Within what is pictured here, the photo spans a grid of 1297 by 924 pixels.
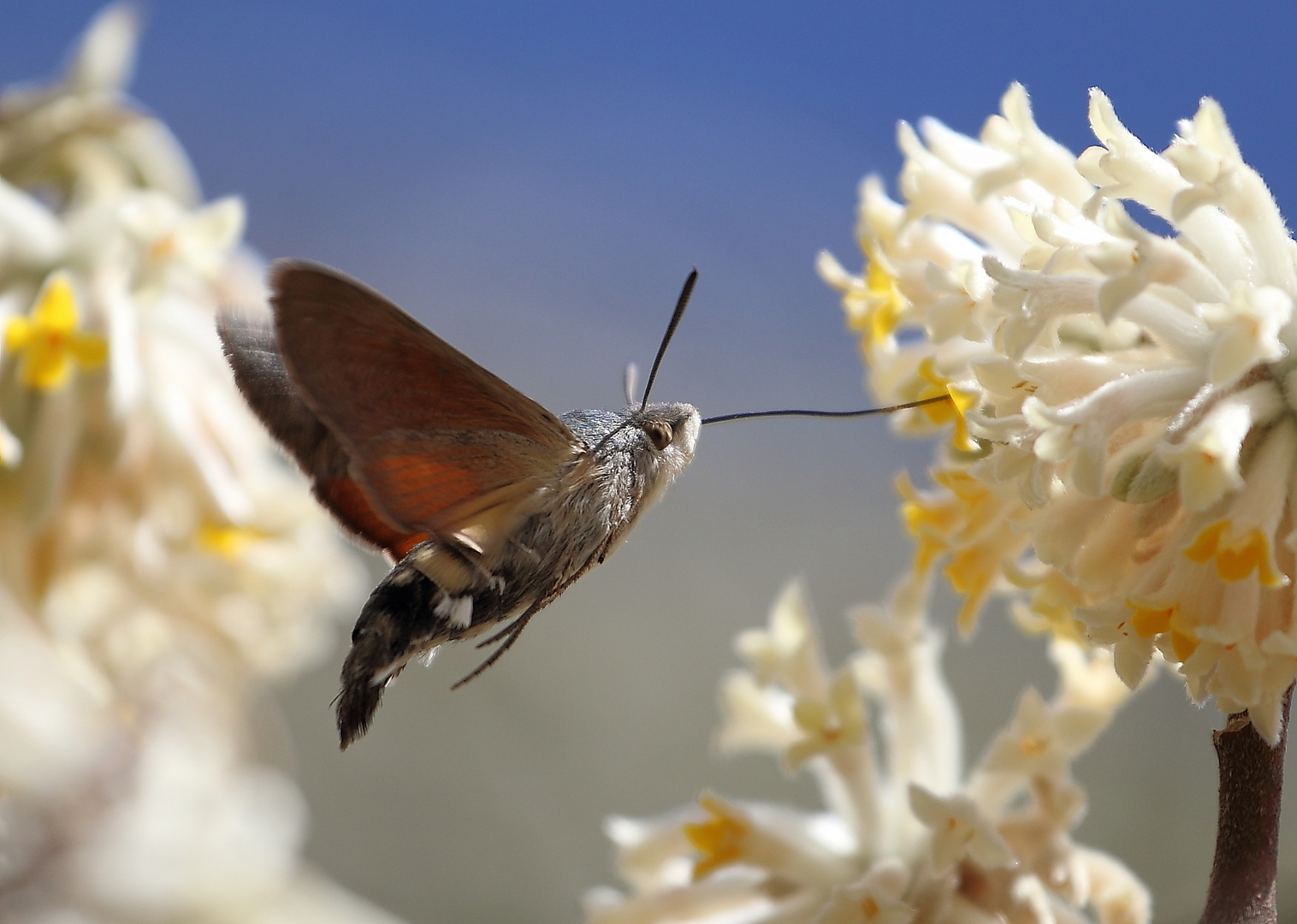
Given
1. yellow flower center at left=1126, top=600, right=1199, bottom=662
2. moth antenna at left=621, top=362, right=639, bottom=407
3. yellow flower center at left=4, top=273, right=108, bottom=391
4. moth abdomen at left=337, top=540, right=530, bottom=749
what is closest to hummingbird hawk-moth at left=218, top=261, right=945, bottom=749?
moth abdomen at left=337, top=540, right=530, bottom=749

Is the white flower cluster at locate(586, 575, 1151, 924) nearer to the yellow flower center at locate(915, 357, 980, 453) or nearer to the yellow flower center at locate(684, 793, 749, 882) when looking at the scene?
the yellow flower center at locate(684, 793, 749, 882)

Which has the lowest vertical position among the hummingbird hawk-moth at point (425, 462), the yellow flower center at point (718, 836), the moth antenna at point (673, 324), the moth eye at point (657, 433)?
the yellow flower center at point (718, 836)

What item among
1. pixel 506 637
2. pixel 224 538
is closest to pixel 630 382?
pixel 506 637

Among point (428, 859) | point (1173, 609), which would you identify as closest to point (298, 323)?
point (1173, 609)

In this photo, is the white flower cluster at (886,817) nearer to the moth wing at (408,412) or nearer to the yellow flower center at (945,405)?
the yellow flower center at (945,405)

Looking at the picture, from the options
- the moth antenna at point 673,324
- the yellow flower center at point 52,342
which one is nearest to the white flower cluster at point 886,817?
Result: the moth antenna at point 673,324
